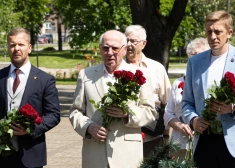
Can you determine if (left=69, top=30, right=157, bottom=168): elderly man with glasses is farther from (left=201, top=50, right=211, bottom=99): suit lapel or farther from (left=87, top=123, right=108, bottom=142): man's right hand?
(left=201, top=50, right=211, bottom=99): suit lapel

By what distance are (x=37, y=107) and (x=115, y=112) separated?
795 millimetres

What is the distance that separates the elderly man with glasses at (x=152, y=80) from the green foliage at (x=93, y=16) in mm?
28292

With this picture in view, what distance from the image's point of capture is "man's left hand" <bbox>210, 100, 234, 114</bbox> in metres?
4.93

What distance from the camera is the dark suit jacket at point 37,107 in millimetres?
5574

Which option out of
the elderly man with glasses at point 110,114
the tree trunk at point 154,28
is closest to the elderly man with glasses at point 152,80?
the elderly man with glasses at point 110,114

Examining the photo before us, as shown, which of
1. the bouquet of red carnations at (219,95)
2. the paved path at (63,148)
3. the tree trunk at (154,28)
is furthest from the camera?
the tree trunk at (154,28)

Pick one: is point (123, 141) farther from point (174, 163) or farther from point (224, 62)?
point (224, 62)

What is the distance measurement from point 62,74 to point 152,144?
95.9 feet

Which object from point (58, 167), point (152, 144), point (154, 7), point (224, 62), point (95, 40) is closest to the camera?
point (224, 62)

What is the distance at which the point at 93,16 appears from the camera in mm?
36156

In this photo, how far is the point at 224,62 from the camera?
5.27m

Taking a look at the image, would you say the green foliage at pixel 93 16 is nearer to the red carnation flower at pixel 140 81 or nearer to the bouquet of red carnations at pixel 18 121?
the bouquet of red carnations at pixel 18 121

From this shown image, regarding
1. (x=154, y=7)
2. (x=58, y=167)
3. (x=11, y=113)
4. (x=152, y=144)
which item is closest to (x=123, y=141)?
(x=11, y=113)

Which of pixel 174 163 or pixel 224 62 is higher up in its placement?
pixel 224 62
